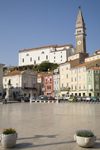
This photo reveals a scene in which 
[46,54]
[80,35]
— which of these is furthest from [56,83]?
[46,54]

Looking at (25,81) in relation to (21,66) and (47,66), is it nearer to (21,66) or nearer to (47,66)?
(47,66)

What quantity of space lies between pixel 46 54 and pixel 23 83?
6863 cm

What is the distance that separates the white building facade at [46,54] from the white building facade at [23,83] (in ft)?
181

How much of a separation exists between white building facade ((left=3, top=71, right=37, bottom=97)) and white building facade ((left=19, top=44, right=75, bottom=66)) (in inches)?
2169

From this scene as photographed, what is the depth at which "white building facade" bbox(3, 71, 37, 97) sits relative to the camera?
252ft

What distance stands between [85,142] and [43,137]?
89.3 inches

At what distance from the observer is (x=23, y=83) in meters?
77.8

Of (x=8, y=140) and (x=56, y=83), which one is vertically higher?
(x=56, y=83)

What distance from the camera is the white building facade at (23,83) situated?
3019 inches

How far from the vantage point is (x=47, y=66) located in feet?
416

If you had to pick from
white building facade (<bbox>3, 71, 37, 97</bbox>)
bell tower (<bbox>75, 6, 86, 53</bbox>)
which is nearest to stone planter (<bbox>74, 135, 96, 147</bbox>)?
white building facade (<bbox>3, 71, 37, 97</bbox>)

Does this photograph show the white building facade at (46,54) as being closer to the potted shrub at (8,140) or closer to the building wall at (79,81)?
the building wall at (79,81)

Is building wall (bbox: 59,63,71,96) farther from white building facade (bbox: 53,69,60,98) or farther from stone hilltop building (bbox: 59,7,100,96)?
white building facade (bbox: 53,69,60,98)

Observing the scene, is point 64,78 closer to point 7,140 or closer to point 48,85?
point 48,85
